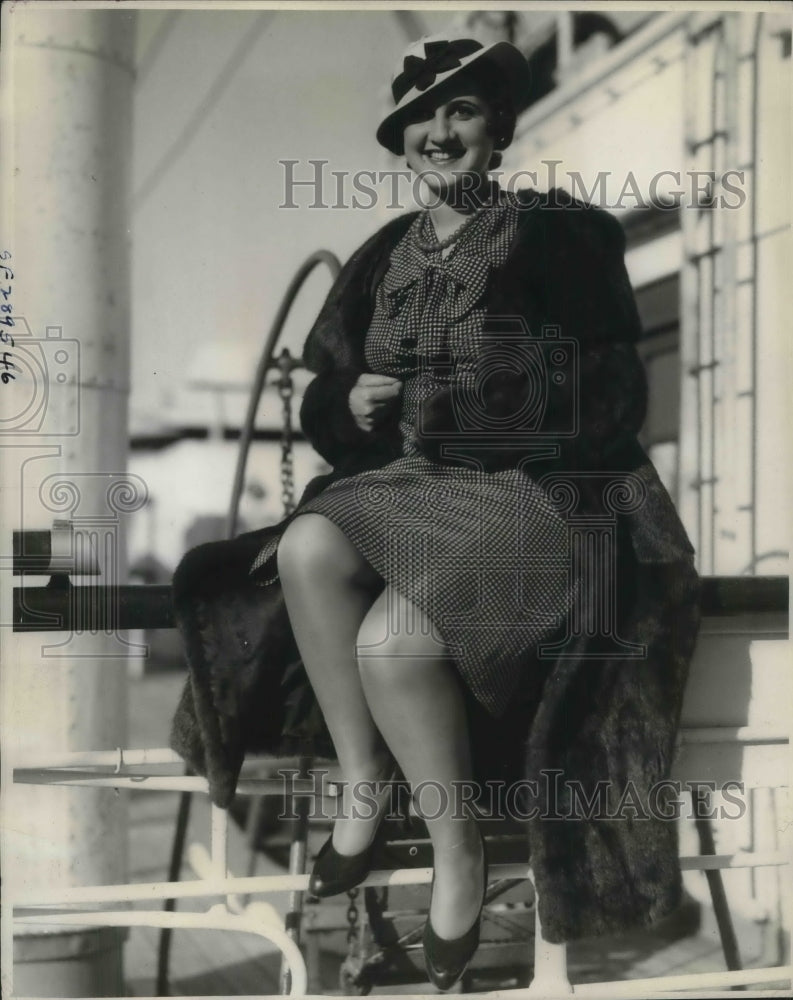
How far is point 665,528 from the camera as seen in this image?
2.03 metres

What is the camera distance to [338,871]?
199 centimetres

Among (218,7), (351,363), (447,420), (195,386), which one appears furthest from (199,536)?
(218,7)

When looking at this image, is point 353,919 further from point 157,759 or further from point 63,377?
point 63,377

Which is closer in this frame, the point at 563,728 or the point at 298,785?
the point at 563,728

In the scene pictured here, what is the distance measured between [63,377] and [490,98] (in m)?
1.09

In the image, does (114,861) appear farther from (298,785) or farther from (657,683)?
(657,683)

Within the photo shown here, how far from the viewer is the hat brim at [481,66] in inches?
80.4

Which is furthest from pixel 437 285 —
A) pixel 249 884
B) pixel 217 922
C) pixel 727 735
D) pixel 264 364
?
pixel 217 922

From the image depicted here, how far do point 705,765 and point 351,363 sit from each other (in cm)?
115

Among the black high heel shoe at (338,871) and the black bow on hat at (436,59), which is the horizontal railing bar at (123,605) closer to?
the black high heel shoe at (338,871)

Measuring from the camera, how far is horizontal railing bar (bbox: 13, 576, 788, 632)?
214 cm

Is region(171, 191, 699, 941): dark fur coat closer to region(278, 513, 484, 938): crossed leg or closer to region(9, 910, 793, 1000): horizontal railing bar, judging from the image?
region(278, 513, 484, 938): crossed leg

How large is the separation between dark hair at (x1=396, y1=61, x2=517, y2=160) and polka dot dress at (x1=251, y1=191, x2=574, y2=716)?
0.53ft

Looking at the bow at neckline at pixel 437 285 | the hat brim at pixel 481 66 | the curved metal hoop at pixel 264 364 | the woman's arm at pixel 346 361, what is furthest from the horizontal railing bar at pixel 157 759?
the hat brim at pixel 481 66
